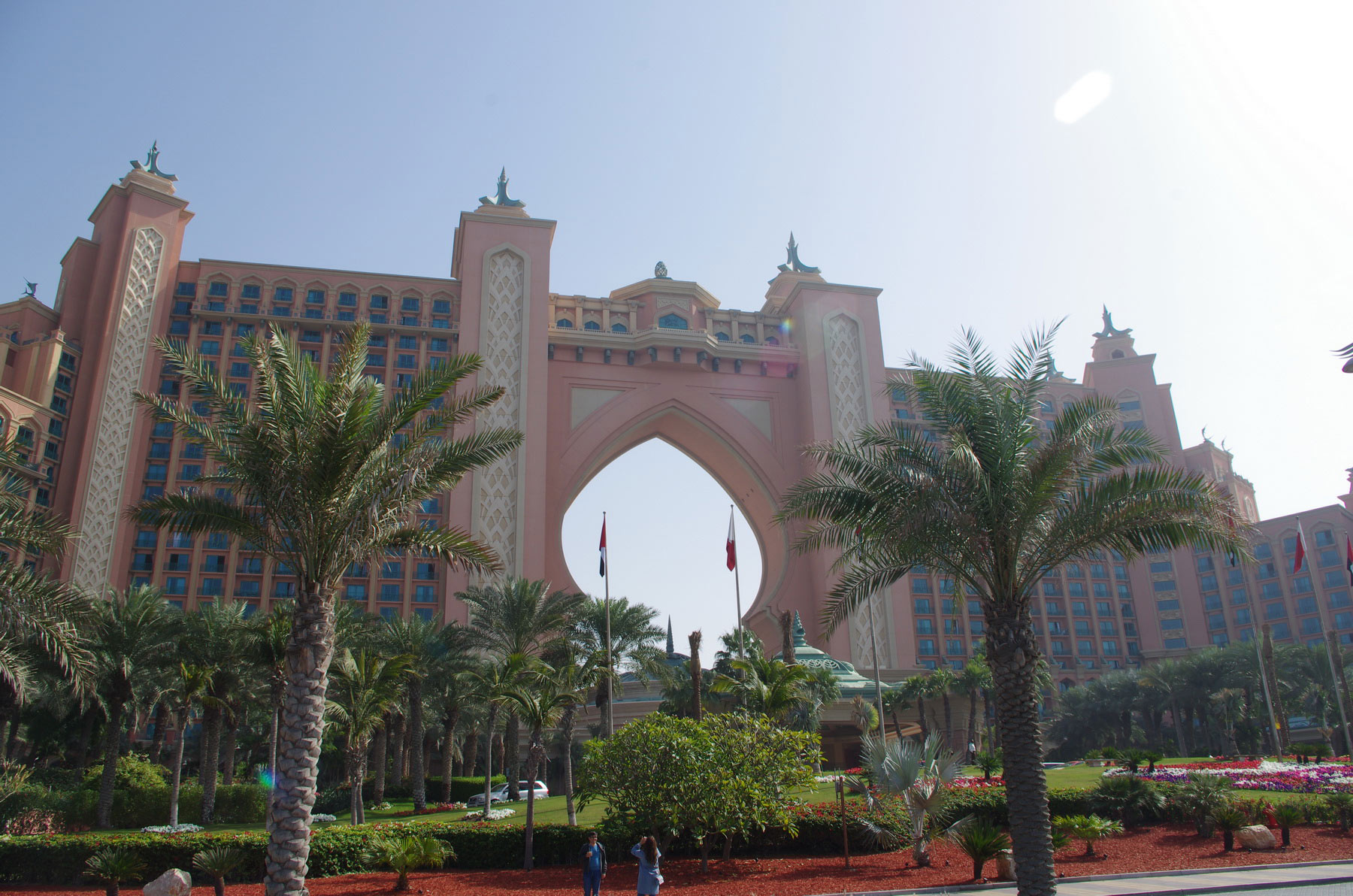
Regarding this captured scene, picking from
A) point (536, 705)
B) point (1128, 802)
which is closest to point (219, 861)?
point (536, 705)

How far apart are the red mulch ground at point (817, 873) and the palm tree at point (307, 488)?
13.1 ft

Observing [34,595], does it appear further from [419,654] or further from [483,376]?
[483,376]

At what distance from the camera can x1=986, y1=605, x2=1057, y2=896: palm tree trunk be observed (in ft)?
41.3

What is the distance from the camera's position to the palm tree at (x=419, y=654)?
105 feet

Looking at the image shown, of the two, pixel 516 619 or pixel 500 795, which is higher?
pixel 516 619

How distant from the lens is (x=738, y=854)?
59.2 ft

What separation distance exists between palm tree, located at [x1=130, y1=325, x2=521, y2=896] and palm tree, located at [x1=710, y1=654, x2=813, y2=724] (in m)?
12.1

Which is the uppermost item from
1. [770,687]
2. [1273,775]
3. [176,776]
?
[770,687]

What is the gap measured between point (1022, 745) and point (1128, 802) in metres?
8.11

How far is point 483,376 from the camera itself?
5112 cm

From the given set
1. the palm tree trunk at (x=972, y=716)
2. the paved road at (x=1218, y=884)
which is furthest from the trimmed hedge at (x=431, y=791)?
the paved road at (x=1218, y=884)

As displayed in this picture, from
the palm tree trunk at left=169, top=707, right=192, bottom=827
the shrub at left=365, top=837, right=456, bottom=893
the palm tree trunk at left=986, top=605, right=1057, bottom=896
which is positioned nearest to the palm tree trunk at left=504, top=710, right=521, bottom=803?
the palm tree trunk at left=169, top=707, right=192, bottom=827

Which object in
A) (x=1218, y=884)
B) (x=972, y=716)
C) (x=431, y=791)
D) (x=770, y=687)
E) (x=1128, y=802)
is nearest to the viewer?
(x=1218, y=884)

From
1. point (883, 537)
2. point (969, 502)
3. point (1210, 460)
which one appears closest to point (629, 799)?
point (883, 537)
